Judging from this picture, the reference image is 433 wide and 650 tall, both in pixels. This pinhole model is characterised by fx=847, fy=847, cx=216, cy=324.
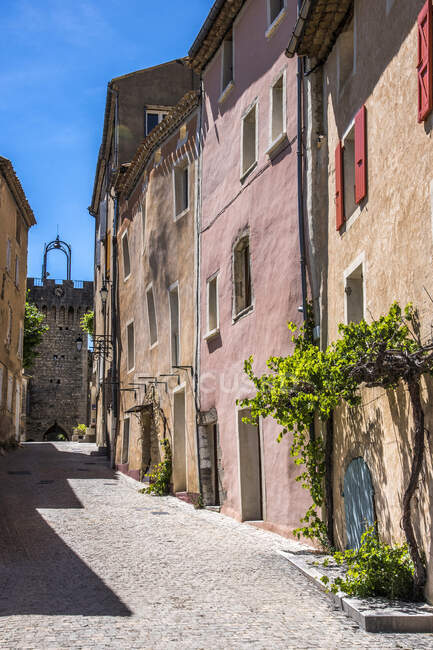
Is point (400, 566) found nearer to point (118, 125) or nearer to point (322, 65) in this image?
point (322, 65)

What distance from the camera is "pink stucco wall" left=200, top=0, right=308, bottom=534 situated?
12.7 m

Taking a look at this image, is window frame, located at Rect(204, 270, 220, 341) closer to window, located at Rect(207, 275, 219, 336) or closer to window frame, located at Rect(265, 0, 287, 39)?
window, located at Rect(207, 275, 219, 336)

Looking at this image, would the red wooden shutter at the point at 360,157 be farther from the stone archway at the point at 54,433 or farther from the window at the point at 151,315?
the stone archway at the point at 54,433

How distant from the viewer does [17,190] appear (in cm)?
2969

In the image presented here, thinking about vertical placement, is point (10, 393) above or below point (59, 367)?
below

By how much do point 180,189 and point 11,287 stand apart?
12.7 m

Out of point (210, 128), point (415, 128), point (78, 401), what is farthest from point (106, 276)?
point (78, 401)

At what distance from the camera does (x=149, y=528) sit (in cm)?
1278

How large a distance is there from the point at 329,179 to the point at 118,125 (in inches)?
635

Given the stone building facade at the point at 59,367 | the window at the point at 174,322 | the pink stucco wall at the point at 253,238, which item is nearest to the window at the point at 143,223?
the window at the point at 174,322

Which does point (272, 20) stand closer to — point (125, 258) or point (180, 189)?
point (180, 189)

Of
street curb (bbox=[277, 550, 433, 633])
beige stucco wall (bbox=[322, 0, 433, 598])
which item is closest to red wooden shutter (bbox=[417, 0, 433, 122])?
beige stucco wall (bbox=[322, 0, 433, 598])

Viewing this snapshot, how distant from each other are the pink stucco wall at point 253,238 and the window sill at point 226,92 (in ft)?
0.47

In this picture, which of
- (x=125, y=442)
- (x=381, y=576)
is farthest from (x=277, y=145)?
(x=125, y=442)
